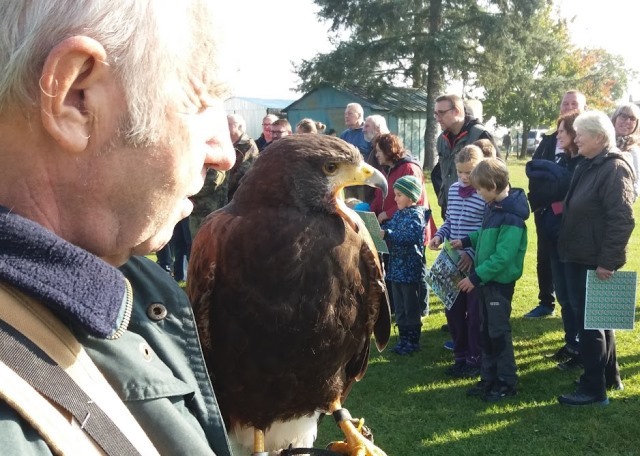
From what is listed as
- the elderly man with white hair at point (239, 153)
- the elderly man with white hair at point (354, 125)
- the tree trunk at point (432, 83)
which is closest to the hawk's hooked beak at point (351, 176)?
the elderly man with white hair at point (239, 153)

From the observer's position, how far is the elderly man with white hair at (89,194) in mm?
731

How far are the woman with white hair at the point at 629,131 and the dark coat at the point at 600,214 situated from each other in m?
1.39

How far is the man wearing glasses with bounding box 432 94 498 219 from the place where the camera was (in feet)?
20.8

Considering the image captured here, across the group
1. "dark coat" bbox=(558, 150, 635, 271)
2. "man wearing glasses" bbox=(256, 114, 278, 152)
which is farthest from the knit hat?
"man wearing glasses" bbox=(256, 114, 278, 152)

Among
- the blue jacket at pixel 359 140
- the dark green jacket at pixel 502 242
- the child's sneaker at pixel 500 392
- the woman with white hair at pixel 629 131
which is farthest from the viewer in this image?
the blue jacket at pixel 359 140

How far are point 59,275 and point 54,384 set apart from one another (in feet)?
0.44

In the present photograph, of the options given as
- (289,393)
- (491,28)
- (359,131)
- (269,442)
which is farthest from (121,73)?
(491,28)

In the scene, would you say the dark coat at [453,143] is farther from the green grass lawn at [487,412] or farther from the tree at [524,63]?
the tree at [524,63]

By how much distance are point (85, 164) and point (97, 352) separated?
0.93ft

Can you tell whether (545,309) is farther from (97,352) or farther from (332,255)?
(97,352)

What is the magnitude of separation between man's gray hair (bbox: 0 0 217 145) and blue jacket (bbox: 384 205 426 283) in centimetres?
481

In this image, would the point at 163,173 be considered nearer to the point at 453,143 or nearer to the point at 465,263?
the point at 465,263

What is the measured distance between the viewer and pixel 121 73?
824 millimetres

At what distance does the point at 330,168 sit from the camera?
258cm
